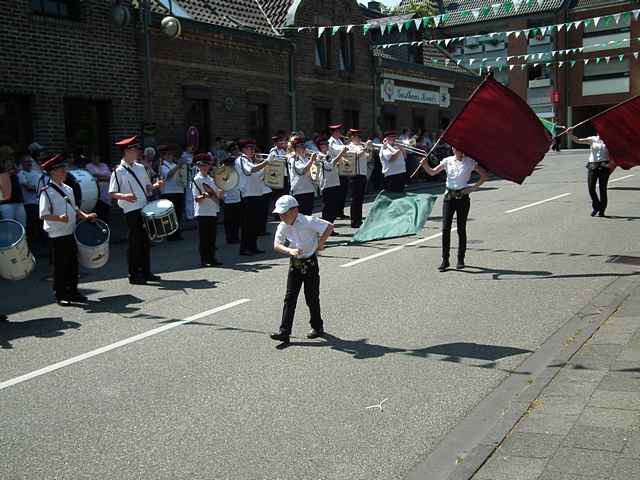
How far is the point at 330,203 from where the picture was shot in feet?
48.4

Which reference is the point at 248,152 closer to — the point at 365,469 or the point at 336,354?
the point at 336,354

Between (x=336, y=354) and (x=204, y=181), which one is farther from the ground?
(x=204, y=181)

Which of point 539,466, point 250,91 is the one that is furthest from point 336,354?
point 250,91

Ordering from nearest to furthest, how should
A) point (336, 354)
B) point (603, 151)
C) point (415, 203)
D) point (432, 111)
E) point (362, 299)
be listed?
point (336, 354) < point (362, 299) < point (415, 203) < point (603, 151) < point (432, 111)

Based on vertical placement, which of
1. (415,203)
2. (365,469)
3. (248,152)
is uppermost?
(248,152)

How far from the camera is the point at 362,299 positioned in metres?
8.91

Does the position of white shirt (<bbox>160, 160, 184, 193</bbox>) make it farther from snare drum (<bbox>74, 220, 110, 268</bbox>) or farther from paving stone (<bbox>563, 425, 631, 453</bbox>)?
paving stone (<bbox>563, 425, 631, 453</bbox>)

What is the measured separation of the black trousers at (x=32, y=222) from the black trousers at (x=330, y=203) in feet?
17.9

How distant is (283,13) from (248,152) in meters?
14.7

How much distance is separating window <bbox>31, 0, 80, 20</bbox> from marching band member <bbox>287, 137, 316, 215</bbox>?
757cm

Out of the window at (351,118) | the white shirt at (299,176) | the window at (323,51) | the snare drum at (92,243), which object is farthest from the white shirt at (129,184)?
the window at (351,118)

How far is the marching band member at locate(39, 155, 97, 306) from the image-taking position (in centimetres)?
917

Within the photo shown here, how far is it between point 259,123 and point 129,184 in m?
14.3

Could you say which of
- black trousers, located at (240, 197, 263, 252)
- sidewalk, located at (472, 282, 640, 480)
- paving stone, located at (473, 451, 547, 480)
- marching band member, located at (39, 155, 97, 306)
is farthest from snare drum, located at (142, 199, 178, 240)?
paving stone, located at (473, 451, 547, 480)
